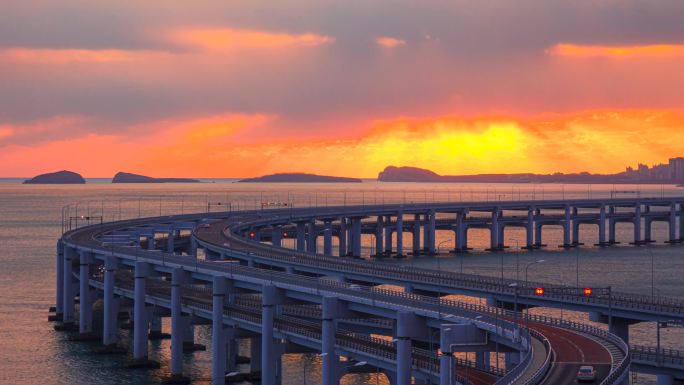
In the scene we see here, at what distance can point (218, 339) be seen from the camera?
76.2 meters

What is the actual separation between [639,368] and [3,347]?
A: 58.9 metres

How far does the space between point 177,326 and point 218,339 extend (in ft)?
23.0

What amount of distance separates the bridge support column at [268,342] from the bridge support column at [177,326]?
956cm

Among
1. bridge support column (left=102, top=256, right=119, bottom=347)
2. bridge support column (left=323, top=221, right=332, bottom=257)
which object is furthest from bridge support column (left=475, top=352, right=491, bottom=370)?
bridge support column (left=323, top=221, right=332, bottom=257)

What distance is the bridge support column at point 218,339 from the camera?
74.6 meters

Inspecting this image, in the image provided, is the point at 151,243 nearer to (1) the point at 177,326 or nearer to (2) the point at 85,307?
(2) the point at 85,307

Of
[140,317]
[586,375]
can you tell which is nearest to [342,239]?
[140,317]

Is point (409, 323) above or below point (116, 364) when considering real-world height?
above

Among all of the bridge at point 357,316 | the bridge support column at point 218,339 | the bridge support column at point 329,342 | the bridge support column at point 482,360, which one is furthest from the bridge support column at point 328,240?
the bridge support column at point 329,342

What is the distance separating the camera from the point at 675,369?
197 ft

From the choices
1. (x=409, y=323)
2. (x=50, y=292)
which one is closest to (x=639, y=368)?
(x=409, y=323)

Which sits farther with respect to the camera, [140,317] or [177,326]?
[140,317]

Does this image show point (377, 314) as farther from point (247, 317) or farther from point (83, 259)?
point (83, 259)

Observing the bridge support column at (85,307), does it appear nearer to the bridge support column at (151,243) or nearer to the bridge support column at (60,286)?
the bridge support column at (60,286)
